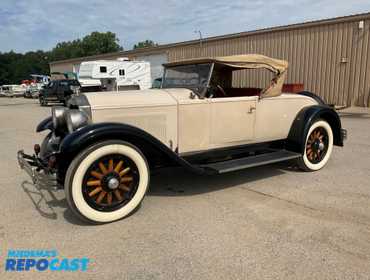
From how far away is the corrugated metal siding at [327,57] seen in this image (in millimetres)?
12461

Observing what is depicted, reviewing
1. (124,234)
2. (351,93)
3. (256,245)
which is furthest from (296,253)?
(351,93)

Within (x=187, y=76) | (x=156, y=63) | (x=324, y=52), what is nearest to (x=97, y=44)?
(x=156, y=63)

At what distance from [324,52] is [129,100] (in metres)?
12.5

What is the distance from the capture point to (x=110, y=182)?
10.1 ft

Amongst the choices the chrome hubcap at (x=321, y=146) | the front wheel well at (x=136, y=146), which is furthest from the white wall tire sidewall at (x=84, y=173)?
the chrome hubcap at (x=321, y=146)

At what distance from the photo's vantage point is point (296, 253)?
2520 mm

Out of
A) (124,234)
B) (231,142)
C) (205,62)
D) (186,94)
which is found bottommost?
(124,234)

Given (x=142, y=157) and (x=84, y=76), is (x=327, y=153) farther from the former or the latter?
(x=84, y=76)

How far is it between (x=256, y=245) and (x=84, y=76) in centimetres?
1926

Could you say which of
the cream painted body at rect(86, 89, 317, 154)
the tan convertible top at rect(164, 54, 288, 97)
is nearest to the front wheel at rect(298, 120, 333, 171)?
the cream painted body at rect(86, 89, 317, 154)

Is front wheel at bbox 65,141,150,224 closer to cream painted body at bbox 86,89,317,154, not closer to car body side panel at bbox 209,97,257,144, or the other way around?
cream painted body at bbox 86,89,317,154

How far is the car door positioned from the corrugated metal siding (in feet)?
24.7

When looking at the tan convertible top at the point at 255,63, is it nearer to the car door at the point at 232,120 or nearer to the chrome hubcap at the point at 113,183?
the car door at the point at 232,120

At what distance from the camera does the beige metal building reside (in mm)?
12438
